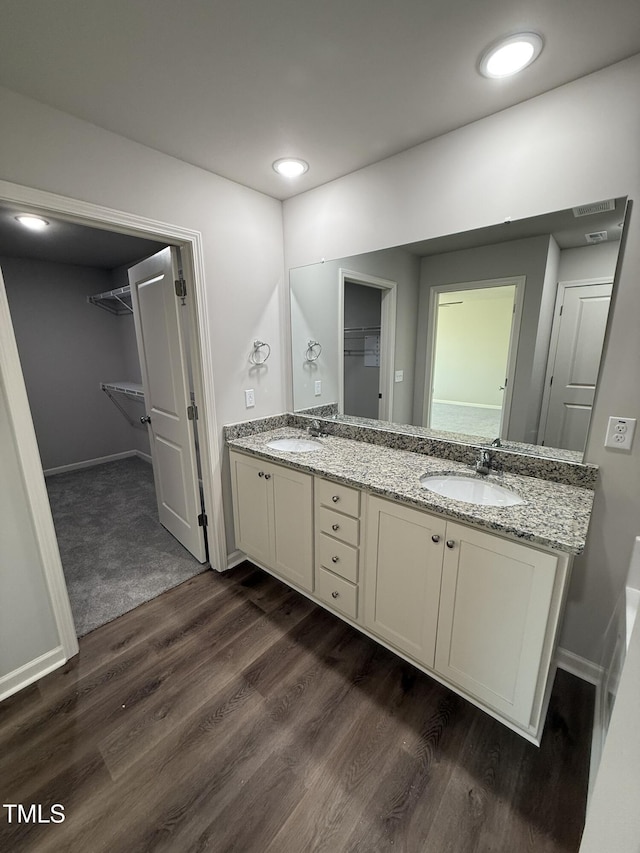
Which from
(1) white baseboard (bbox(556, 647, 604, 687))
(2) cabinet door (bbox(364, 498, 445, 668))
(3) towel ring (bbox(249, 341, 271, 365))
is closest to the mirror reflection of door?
(3) towel ring (bbox(249, 341, 271, 365))

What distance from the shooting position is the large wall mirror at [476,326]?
4.71ft

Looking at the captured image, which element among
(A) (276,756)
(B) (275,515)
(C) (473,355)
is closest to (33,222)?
(B) (275,515)

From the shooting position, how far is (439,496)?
1396 millimetres

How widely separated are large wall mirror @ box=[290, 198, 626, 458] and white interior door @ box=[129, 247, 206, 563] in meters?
0.82

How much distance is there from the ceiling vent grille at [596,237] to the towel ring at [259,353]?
1751 mm

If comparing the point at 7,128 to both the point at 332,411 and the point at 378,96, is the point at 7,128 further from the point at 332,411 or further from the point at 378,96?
the point at 332,411

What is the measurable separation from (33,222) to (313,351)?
2.27 m

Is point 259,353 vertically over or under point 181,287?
under

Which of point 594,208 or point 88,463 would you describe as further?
point 88,463

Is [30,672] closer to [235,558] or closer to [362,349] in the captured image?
[235,558]

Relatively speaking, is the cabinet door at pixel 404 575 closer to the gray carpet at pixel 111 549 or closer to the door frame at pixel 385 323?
the door frame at pixel 385 323

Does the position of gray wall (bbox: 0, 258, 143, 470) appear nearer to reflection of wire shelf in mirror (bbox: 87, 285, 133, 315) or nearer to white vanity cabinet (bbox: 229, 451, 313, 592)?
reflection of wire shelf in mirror (bbox: 87, 285, 133, 315)

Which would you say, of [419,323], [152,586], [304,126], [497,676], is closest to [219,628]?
[152,586]

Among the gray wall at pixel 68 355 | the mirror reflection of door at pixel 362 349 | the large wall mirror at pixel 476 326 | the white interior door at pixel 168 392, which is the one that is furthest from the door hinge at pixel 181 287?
the gray wall at pixel 68 355
